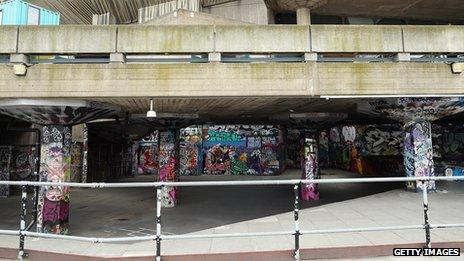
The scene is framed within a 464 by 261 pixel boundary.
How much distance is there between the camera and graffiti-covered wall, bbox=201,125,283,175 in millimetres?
31688

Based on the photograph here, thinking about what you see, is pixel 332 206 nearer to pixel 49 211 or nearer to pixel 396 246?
pixel 396 246

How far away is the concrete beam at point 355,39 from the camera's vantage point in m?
9.36

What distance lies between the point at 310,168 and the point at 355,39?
24.3 feet

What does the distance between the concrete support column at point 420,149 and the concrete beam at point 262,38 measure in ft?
22.6

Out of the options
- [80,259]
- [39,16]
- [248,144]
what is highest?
[39,16]

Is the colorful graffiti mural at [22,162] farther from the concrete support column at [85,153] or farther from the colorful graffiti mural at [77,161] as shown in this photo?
the concrete support column at [85,153]

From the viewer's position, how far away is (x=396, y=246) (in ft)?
23.4

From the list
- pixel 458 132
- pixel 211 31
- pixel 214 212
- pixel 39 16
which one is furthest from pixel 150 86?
pixel 458 132

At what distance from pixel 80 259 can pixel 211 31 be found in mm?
5948

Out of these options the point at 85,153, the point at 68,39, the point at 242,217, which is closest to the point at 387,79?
the point at 242,217

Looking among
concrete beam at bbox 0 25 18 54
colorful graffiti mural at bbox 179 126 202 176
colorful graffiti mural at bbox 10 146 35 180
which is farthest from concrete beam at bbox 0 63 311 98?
colorful graffiti mural at bbox 179 126 202 176

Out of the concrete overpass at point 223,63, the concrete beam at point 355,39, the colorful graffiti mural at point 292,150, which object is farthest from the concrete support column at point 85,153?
the colorful graffiti mural at point 292,150

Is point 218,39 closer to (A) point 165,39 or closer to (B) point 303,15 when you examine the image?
(A) point 165,39

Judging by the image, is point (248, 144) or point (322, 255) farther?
point (248, 144)
